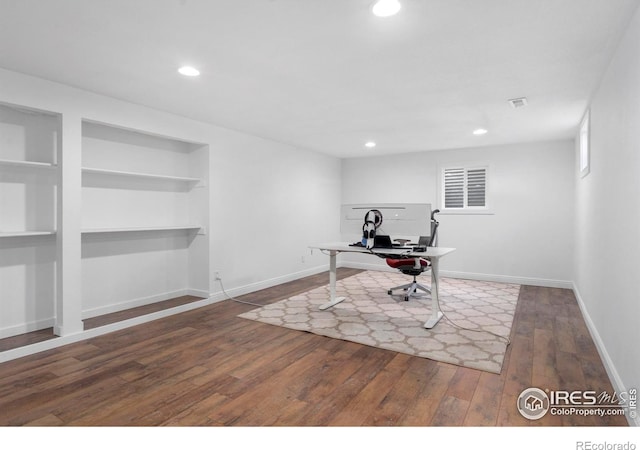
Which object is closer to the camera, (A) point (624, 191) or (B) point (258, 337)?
(A) point (624, 191)

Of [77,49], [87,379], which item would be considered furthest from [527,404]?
[77,49]

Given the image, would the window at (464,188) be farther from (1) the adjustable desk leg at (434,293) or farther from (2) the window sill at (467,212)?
(1) the adjustable desk leg at (434,293)

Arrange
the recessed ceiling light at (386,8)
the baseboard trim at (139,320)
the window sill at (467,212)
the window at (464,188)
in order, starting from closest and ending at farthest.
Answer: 1. the recessed ceiling light at (386,8)
2. the baseboard trim at (139,320)
3. the window sill at (467,212)
4. the window at (464,188)

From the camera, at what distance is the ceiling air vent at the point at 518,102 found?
3.46 meters

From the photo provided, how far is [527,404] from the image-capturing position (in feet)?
7.06

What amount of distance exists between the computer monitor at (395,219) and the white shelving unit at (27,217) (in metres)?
2.86

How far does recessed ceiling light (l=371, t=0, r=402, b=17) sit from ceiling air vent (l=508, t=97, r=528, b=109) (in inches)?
83.7

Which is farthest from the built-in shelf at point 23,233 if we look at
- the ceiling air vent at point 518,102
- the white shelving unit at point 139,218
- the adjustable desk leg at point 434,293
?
the ceiling air vent at point 518,102

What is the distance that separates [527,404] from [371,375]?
977mm

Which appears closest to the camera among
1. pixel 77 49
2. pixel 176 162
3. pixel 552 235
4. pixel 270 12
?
pixel 270 12

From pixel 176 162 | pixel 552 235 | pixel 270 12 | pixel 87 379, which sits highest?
pixel 270 12

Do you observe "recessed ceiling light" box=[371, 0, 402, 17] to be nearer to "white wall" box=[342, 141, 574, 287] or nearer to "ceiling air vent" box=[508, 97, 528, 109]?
"ceiling air vent" box=[508, 97, 528, 109]
